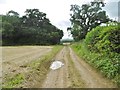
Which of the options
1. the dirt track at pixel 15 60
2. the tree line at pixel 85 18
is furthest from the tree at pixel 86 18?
the dirt track at pixel 15 60

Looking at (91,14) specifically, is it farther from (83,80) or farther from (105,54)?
(83,80)

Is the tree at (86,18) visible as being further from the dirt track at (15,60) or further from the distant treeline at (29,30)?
the dirt track at (15,60)

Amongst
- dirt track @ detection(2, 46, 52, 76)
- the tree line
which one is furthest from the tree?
dirt track @ detection(2, 46, 52, 76)

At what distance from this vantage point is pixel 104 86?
40.7 feet

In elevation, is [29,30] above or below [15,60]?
above

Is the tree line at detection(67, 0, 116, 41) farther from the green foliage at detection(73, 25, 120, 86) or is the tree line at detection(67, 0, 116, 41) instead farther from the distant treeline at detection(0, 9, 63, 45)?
the green foliage at detection(73, 25, 120, 86)

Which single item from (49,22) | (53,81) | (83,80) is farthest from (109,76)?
(49,22)

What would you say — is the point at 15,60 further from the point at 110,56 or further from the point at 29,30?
the point at 29,30

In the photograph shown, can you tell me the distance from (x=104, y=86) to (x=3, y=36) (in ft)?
238

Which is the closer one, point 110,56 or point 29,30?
point 110,56

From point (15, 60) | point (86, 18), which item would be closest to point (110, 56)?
point (15, 60)

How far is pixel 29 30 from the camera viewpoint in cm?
9019

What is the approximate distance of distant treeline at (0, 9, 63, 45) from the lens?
82.2 meters

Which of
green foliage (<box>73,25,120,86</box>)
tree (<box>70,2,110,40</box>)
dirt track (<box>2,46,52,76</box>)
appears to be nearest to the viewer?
green foliage (<box>73,25,120,86</box>)
